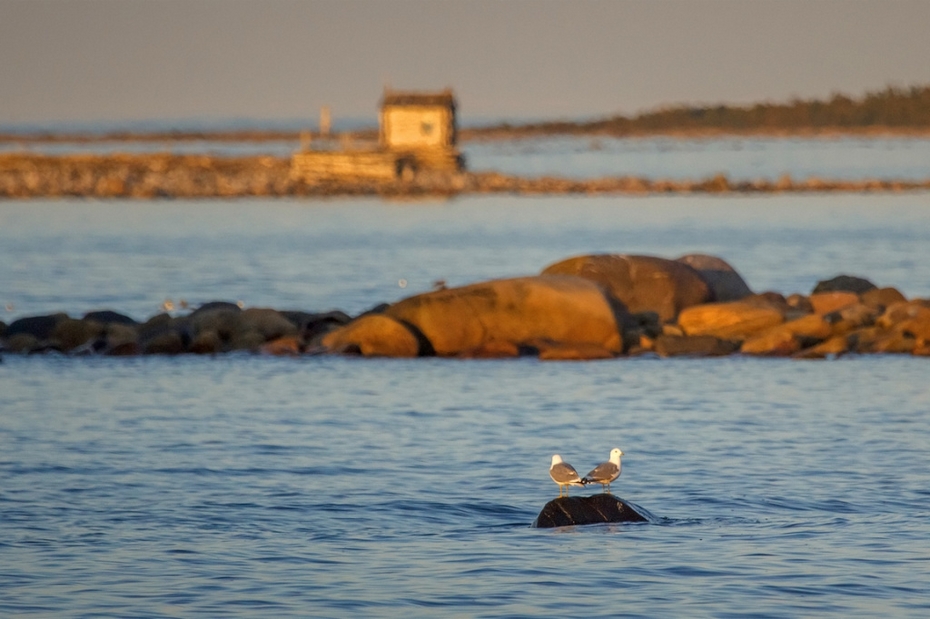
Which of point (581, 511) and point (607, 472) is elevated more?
point (607, 472)

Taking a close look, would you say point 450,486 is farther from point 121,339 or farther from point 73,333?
point 73,333

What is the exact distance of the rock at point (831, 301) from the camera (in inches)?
1170

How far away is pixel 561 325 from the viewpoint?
2750 cm

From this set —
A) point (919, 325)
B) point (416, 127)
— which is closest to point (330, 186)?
point (416, 127)

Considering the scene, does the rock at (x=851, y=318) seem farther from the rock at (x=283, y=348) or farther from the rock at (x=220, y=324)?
the rock at (x=220, y=324)

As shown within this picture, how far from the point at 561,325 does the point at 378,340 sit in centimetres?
306

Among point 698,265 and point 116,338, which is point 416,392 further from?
point 698,265

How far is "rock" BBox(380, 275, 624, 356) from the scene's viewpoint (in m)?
27.2

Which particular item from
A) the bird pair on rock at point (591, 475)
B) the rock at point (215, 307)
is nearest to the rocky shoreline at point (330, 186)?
the rock at point (215, 307)

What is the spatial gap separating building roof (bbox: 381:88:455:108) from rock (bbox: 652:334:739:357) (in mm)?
55565

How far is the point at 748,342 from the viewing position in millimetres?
27562

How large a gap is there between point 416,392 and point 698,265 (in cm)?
915

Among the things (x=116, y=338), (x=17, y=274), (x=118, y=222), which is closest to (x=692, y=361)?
(x=116, y=338)

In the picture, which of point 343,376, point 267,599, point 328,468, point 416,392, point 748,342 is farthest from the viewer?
point 748,342
